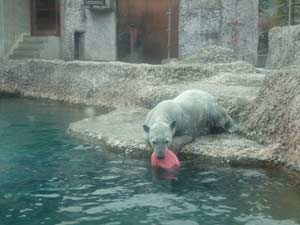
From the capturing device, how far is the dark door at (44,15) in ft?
62.5

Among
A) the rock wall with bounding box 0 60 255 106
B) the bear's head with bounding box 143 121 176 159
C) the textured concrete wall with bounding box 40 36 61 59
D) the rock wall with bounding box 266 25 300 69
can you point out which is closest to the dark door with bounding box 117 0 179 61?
the textured concrete wall with bounding box 40 36 61 59

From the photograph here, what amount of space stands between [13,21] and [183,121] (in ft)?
38.3

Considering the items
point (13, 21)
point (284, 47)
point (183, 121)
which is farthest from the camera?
point (13, 21)

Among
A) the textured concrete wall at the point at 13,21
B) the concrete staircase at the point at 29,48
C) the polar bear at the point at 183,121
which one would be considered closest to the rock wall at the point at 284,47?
the polar bear at the point at 183,121

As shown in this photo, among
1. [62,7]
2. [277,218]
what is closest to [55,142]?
[277,218]

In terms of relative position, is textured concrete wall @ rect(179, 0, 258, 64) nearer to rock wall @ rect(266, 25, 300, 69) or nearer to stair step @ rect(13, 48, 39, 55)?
rock wall @ rect(266, 25, 300, 69)

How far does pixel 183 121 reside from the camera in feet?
25.7

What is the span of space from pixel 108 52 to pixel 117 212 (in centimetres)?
1286

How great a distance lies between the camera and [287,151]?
7.04m

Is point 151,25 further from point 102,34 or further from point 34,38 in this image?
point 34,38

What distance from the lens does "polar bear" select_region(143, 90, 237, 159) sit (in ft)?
23.2

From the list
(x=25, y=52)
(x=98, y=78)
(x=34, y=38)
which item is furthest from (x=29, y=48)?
(x=98, y=78)

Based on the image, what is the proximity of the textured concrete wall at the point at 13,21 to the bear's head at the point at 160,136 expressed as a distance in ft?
37.0

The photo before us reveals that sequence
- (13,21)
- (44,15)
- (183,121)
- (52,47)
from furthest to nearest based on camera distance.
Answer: (44,15), (52,47), (13,21), (183,121)
